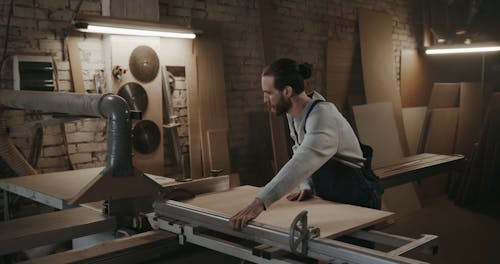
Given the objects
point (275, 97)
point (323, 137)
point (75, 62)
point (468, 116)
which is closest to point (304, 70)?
point (275, 97)

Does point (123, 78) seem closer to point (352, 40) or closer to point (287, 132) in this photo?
point (287, 132)

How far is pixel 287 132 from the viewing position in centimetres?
486

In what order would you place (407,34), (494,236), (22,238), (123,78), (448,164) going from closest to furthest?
(22,238)
(123,78)
(448,164)
(494,236)
(407,34)

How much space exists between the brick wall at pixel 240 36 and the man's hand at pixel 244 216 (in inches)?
87.3

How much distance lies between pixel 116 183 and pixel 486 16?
6.91 m

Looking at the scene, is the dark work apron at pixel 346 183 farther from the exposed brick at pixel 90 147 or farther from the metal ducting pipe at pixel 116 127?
the exposed brick at pixel 90 147

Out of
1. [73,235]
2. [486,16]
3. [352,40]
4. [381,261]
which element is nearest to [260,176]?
[352,40]

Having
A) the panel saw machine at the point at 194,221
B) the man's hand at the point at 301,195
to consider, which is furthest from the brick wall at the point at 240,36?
the man's hand at the point at 301,195

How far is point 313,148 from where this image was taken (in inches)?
79.5

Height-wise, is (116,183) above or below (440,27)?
below

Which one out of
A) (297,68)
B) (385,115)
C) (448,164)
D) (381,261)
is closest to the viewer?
(381,261)

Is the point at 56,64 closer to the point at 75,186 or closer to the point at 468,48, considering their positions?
the point at 75,186

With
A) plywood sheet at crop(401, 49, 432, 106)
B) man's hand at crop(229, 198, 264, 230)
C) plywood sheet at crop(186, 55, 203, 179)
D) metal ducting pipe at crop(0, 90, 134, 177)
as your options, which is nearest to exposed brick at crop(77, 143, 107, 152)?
plywood sheet at crop(186, 55, 203, 179)

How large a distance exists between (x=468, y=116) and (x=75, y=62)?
5403 millimetres
